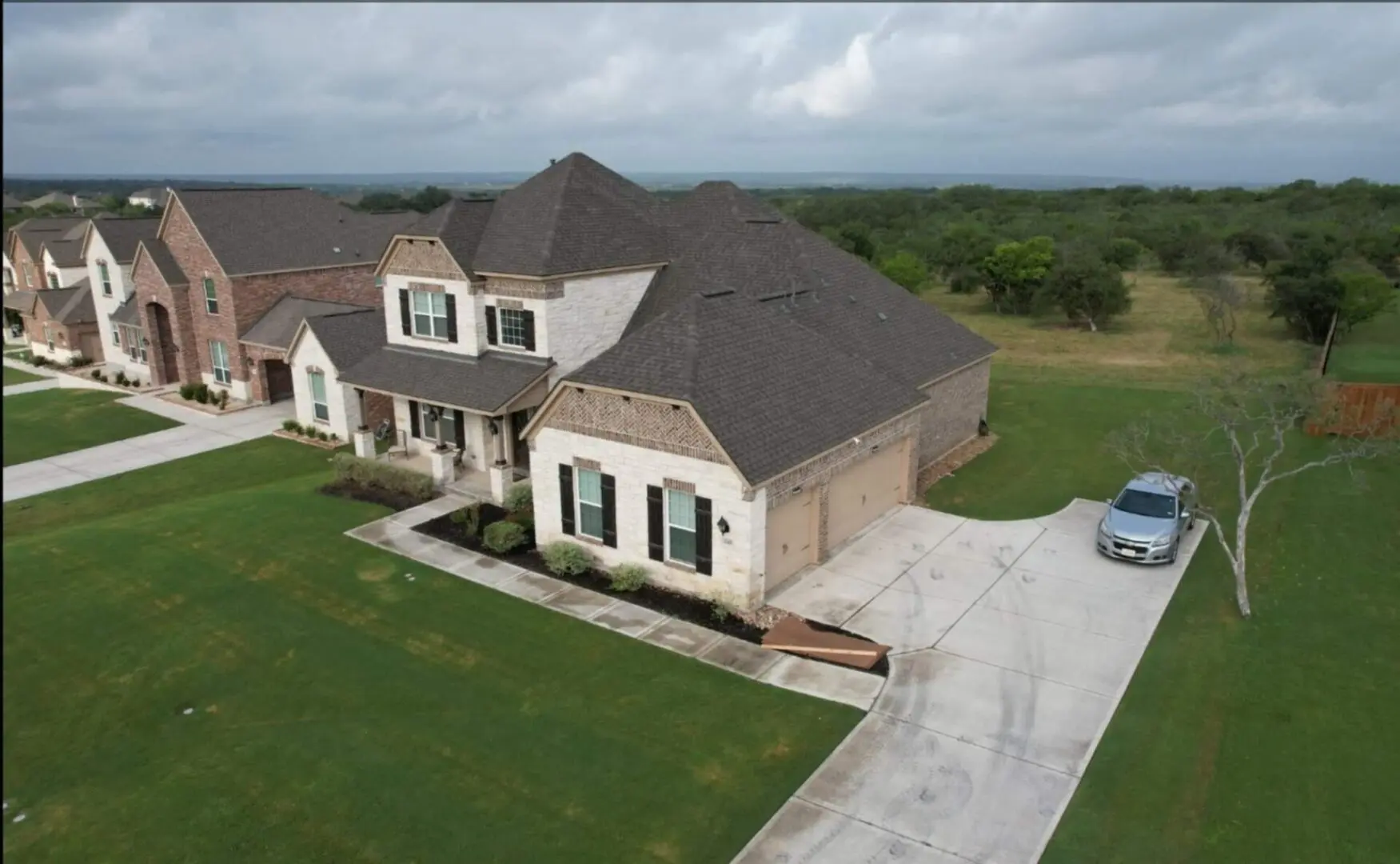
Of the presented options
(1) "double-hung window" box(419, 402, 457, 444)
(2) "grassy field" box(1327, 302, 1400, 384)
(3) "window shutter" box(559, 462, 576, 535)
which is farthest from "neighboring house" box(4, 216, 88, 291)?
(2) "grassy field" box(1327, 302, 1400, 384)

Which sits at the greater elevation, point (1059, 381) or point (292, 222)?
point (292, 222)

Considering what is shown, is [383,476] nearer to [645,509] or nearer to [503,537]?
[503,537]

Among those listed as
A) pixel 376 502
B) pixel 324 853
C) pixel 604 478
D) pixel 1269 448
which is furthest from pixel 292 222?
pixel 1269 448

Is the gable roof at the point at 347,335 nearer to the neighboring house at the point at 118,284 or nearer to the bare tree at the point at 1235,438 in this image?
the neighboring house at the point at 118,284

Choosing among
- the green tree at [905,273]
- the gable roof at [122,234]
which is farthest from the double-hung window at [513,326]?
the green tree at [905,273]

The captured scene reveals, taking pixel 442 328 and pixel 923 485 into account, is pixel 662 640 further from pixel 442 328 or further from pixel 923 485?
pixel 442 328

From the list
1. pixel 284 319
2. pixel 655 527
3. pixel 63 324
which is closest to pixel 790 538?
pixel 655 527

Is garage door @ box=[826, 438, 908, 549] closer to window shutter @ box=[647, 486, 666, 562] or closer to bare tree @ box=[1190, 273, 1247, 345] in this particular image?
window shutter @ box=[647, 486, 666, 562]
